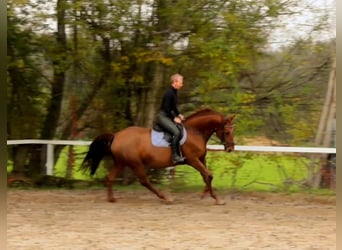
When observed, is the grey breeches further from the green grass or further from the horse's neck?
the green grass

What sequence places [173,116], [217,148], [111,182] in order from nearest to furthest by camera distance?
[173,116] → [111,182] → [217,148]

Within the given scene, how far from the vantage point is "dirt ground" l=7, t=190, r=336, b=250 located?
5.91 meters

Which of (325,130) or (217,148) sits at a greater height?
(325,130)

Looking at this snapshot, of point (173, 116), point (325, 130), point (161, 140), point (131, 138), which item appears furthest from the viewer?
point (325, 130)

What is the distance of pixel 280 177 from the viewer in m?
10.8

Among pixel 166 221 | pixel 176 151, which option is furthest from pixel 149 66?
pixel 166 221

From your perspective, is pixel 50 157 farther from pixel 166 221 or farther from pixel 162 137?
pixel 166 221

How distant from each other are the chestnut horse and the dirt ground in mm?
513

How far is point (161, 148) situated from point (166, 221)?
5.48 feet

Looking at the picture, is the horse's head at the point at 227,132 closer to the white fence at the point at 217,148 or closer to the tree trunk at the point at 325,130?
the white fence at the point at 217,148

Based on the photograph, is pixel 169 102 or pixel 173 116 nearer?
pixel 169 102

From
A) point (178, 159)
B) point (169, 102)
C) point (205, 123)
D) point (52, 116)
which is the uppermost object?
point (169, 102)

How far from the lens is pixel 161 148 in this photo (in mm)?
8750

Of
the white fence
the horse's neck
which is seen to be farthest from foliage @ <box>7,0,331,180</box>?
the horse's neck
